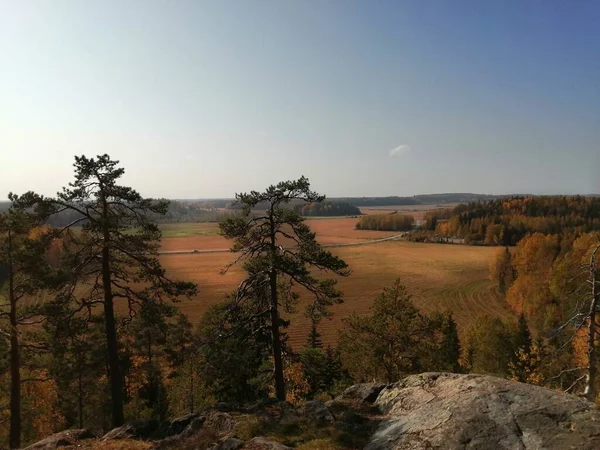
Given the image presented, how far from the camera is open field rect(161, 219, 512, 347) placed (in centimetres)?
5353

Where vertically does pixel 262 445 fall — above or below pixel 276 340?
below

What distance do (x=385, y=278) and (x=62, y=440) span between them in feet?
228

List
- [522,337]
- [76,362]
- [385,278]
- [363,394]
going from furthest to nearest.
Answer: [385,278]
[522,337]
[76,362]
[363,394]

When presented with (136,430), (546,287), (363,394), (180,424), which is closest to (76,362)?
(136,430)

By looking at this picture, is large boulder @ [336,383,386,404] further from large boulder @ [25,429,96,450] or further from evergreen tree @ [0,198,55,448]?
evergreen tree @ [0,198,55,448]

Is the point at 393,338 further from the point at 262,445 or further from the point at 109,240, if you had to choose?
the point at 109,240

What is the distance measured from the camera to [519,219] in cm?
11712

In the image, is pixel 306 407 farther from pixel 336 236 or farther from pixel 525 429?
pixel 336 236

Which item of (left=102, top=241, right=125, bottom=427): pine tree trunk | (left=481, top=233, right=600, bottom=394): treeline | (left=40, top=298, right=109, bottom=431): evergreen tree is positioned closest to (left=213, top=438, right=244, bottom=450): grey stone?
(left=102, top=241, right=125, bottom=427): pine tree trunk

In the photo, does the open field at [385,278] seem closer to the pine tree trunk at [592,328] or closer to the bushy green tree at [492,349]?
the bushy green tree at [492,349]

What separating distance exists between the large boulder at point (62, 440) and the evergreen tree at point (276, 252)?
602cm

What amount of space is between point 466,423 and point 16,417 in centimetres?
1442

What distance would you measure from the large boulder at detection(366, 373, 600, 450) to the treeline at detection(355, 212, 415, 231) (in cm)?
15649

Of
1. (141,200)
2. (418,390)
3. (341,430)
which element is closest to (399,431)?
(341,430)
